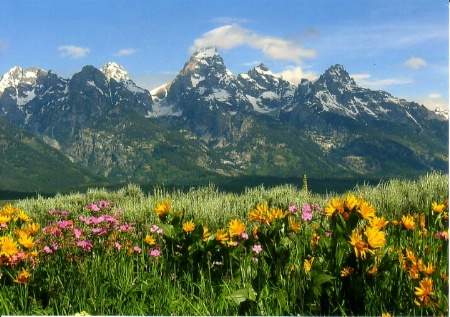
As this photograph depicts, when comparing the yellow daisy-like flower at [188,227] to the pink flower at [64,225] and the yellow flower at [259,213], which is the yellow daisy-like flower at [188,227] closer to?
the yellow flower at [259,213]

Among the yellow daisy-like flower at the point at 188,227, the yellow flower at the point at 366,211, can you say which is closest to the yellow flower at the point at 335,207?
the yellow flower at the point at 366,211

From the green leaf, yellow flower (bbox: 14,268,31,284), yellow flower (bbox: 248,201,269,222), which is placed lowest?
the green leaf

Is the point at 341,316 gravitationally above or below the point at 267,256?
below

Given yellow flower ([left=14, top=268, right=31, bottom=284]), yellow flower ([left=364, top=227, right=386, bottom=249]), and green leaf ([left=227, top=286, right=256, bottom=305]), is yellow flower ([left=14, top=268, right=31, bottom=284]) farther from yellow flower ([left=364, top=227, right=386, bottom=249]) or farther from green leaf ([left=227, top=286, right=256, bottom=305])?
yellow flower ([left=364, top=227, right=386, bottom=249])

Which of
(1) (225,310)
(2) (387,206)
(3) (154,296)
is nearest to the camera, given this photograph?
(1) (225,310)

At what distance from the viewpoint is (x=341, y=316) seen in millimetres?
3240

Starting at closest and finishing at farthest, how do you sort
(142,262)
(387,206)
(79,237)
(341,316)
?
(341,316) → (142,262) → (79,237) → (387,206)

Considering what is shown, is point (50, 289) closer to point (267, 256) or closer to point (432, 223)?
point (267, 256)

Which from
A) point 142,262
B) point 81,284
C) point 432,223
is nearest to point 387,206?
point 432,223

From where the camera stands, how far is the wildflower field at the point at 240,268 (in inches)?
126

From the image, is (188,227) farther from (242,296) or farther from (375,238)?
(375,238)

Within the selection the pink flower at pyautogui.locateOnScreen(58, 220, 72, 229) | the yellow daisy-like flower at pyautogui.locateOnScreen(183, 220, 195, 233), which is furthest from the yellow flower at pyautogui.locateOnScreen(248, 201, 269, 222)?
the pink flower at pyautogui.locateOnScreen(58, 220, 72, 229)

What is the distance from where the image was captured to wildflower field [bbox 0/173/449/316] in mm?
3193

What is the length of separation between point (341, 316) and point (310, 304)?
7.9 inches
